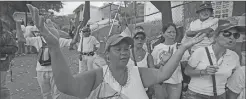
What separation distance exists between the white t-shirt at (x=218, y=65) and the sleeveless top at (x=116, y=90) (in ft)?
3.16

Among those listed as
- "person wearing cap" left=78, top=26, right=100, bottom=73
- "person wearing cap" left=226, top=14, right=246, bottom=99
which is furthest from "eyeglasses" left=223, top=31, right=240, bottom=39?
"person wearing cap" left=78, top=26, right=100, bottom=73

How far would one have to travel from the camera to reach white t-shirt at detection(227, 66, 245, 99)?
245cm

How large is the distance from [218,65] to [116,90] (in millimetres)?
1321

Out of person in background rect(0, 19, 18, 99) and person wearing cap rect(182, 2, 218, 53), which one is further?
person wearing cap rect(182, 2, 218, 53)

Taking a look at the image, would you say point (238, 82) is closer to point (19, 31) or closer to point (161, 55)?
point (161, 55)

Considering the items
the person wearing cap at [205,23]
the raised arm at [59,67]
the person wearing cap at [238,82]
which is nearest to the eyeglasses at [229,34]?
the person wearing cap at [238,82]

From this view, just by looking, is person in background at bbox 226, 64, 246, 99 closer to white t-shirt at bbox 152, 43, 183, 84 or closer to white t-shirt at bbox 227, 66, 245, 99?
white t-shirt at bbox 227, 66, 245, 99

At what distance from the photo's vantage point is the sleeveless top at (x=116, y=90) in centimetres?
180

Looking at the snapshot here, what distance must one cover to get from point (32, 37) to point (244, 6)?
417 centimetres

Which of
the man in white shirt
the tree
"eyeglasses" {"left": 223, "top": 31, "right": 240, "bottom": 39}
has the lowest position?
the man in white shirt

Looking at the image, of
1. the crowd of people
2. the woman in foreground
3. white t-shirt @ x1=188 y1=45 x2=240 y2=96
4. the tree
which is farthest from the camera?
the tree

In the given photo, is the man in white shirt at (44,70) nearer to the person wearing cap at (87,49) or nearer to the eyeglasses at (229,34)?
the person wearing cap at (87,49)

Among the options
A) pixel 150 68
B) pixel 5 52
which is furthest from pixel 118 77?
pixel 5 52

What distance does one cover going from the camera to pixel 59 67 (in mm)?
1486
